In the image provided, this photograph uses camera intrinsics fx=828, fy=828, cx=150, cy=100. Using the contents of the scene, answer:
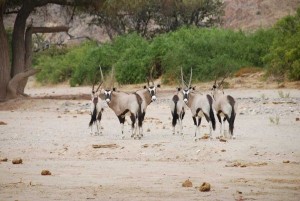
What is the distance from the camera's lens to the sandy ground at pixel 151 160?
32.2 feet

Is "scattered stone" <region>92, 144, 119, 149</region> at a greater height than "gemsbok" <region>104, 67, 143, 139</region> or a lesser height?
lesser

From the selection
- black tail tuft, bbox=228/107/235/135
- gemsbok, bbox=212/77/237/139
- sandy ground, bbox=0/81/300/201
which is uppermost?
gemsbok, bbox=212/77/237/139

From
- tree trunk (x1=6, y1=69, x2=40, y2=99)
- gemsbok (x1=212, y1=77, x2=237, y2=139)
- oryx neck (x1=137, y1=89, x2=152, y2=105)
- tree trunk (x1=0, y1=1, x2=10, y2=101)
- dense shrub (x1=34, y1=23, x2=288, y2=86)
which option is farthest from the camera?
dense shrub (x1=34, y1=23, x2=288, y2=86)

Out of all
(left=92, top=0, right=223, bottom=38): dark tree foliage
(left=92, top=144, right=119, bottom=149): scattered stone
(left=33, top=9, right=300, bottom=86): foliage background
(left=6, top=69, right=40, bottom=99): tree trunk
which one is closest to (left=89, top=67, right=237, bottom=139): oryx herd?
(left=92, top=144, right=119, bottom=149): scattered stone

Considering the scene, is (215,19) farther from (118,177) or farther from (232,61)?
(118,177)

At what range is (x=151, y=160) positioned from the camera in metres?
13.7

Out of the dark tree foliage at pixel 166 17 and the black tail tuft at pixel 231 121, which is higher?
the dark tree foliage at pixel 166 17

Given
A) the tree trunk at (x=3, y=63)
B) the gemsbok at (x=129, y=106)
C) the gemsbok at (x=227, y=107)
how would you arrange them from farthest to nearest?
the tree trunk at (x=3, y=63) → the gemsbok at (x=129, y=106) → the gemsbok at (x=227, y=107)

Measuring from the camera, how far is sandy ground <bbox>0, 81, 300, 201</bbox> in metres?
9.83

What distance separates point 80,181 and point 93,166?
76.0 inches

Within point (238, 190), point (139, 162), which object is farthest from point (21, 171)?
point (238, 190)

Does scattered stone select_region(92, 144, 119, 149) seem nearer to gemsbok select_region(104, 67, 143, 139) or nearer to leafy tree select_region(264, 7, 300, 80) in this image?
gemsbok select_region(104, 67, 143, 139)

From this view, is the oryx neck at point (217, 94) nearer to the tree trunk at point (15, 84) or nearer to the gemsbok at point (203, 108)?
the gemsbok at point (203, 108)

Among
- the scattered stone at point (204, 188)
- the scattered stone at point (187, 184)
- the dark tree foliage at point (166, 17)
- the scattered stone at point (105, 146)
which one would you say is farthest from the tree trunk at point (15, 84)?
the scattered stone at point (204, 188)
